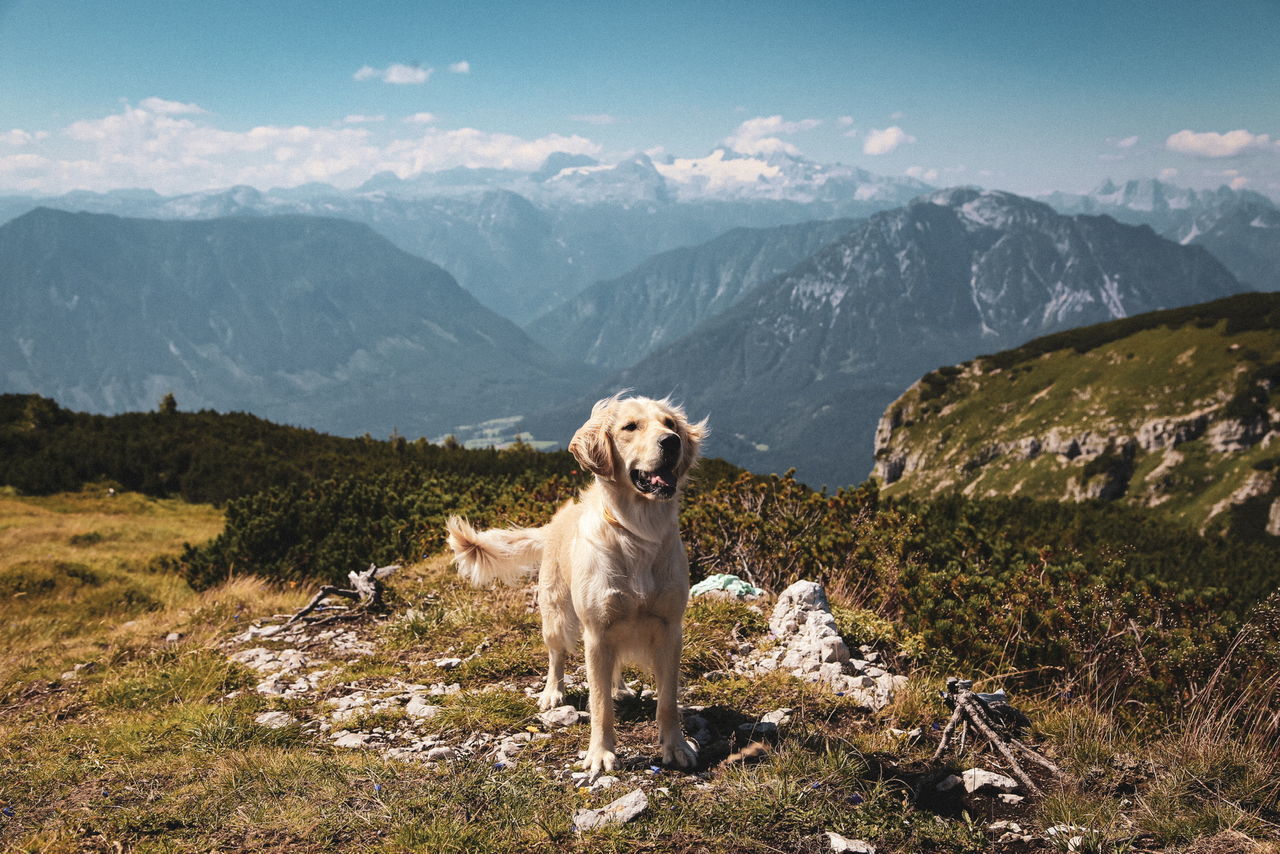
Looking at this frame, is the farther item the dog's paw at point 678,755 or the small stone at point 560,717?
the small stone at point 560,717

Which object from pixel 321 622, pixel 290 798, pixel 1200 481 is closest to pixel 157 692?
pixel 321 622

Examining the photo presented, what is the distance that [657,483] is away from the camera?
14.0 feet

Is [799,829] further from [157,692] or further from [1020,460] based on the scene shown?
[1020,460]

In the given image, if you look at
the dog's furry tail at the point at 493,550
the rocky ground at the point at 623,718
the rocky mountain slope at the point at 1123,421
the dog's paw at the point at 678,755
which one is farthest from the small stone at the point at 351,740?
the rocky mountain slope at the point at 1123,421

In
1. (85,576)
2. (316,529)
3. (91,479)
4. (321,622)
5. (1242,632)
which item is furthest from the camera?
(91,479)

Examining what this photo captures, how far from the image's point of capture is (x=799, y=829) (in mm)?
3762

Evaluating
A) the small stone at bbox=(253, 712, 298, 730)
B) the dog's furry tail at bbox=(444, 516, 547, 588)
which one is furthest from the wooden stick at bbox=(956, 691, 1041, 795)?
the small stone at bbox=(253, 712, 298, 730)

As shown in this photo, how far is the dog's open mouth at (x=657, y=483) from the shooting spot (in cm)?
426

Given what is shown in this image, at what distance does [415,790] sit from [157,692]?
3.90 metres

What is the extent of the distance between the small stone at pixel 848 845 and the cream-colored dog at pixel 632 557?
3.67ft

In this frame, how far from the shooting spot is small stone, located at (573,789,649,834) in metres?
3.79

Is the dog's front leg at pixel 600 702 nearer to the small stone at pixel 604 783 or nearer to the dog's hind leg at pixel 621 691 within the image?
the small stone at pixel 604 783

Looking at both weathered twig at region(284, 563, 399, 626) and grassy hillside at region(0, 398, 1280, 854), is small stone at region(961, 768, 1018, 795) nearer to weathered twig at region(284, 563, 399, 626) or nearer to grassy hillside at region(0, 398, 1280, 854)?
grassy hillside at region(0, 398, 1280, 854)

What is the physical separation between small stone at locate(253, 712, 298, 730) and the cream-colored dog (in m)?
2.55
